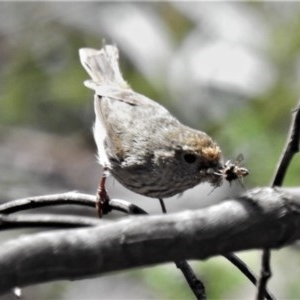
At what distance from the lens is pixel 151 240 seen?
→ 1793mm

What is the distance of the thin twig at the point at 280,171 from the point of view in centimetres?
217

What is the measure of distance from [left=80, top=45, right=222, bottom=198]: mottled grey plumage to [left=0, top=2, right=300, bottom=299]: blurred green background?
5.27 ft

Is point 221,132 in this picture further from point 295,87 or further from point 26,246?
point 26,246

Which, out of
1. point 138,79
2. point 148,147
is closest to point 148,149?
point 148,147

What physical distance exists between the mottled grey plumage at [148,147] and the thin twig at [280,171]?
6.35 ft

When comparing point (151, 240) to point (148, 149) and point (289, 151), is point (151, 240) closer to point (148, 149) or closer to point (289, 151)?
point (289, 151)

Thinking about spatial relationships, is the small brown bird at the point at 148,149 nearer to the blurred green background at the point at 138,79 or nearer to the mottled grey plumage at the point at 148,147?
the mottled grey plumage at the point at 148,147

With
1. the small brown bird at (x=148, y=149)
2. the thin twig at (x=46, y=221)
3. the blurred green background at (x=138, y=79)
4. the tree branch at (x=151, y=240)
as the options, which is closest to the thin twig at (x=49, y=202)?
the thin twig at (x=46, y=221)

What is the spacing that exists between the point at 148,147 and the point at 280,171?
254cm

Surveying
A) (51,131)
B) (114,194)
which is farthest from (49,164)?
(114,194)

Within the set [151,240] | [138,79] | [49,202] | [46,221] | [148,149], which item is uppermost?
[151,240]

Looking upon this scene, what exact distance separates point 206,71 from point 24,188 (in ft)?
6.11

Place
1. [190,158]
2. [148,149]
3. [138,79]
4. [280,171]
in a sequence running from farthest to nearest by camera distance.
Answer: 1. [138,79]
2. [148,149]
3. [190,158]
4. [280,171]

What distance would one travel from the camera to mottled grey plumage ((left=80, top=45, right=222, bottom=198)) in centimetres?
440
